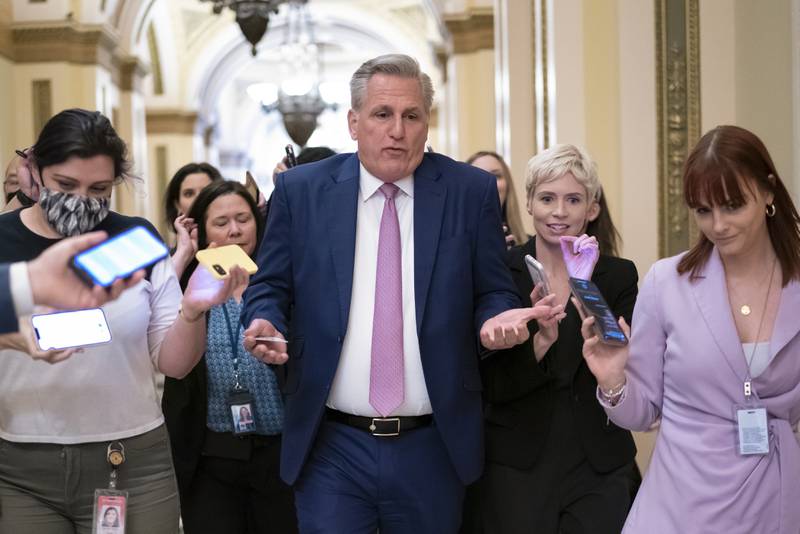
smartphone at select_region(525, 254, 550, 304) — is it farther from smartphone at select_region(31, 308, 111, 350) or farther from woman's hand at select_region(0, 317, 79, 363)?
woman's hand at select_region(0, 317, 79, 363)

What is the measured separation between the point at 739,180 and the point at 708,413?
611 mm

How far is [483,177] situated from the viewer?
365 cm

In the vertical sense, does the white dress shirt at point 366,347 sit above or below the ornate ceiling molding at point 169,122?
below

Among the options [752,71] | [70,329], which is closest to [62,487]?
[70,329]

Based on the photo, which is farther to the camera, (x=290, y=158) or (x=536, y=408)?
(x=290, y=158)

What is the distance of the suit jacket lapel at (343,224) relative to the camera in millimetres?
3417

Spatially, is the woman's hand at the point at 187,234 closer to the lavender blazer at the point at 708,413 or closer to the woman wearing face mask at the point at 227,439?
the woman wearing face mask at the point at 227,439

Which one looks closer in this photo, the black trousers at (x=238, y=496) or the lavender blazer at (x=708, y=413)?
the lavender blazer at (x=708, y=413)

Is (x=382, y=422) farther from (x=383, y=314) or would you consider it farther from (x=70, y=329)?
(x=70, y=329)

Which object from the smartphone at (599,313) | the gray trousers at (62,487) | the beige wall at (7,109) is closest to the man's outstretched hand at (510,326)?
the smartphone at (599,313)

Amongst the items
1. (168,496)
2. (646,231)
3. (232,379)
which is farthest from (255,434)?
(646,231)

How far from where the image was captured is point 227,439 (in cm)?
440

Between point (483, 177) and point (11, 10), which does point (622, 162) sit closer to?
point (483, 177)

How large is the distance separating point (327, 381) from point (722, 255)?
1.17 m
